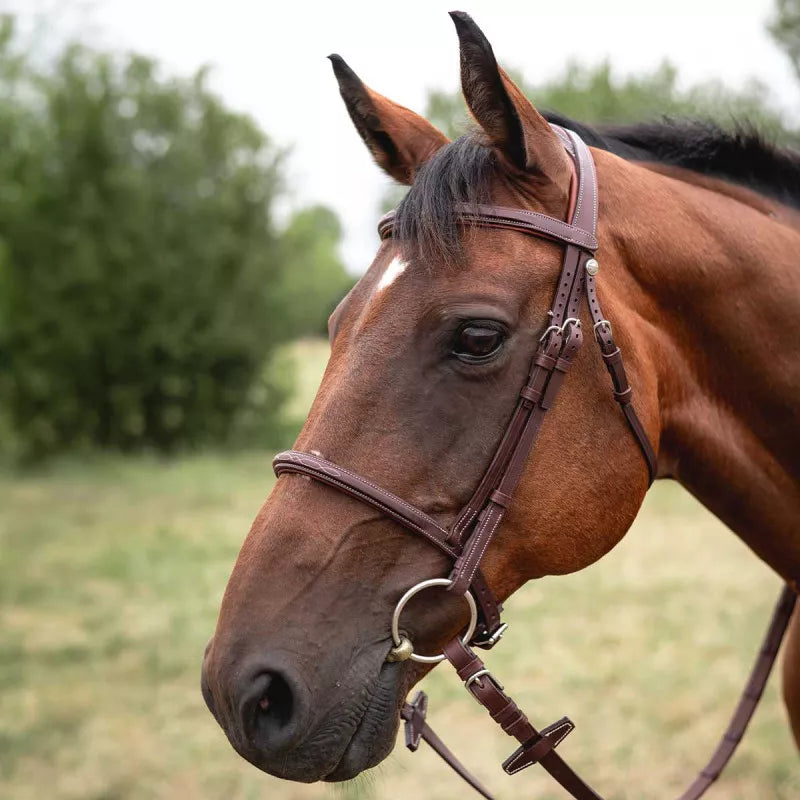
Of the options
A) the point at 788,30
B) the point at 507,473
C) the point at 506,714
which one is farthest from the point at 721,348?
the point at 788,30

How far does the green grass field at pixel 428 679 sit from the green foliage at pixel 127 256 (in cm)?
448

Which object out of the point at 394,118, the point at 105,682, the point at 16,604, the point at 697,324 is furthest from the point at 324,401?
the point at 16,604

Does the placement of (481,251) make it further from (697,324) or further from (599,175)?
(697,324)

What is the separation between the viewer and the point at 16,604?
7992 millimetres

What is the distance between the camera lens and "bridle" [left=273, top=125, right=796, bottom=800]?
5.88 ft

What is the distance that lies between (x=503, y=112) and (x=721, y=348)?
0.91 m

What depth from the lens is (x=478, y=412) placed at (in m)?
1.86

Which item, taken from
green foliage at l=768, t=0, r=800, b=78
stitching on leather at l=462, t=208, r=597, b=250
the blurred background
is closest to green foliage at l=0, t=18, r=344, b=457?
the blurred background

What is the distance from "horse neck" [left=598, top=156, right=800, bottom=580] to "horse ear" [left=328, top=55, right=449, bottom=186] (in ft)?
1.76

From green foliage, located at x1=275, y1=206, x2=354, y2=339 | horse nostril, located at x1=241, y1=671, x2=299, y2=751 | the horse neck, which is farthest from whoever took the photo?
green foliage, located at x1=275, y1=206, x2=354, y2=339

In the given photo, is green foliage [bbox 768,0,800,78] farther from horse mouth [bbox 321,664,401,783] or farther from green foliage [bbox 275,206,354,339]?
green foliage [bbox 275,206,354,339]

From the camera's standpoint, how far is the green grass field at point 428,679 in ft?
15.5

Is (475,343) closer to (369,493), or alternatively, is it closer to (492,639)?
(369,493)

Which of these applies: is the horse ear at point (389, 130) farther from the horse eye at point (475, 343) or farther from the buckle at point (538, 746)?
the buckle at point (538, 746)
